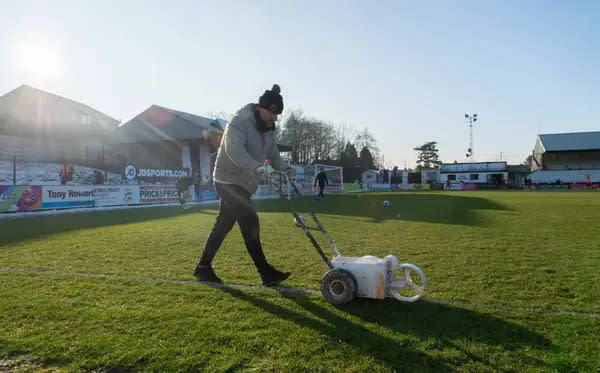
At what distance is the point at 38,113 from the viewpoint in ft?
105

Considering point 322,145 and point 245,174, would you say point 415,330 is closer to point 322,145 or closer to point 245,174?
point 245,174

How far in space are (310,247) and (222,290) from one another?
2.50 m

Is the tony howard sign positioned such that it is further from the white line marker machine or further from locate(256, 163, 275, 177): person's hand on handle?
the white line marker machine

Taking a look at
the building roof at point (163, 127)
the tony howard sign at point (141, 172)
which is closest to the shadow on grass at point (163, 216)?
the tony howard sign at point (141, 172)

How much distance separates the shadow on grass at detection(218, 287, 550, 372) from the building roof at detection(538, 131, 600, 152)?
6721 centimetres

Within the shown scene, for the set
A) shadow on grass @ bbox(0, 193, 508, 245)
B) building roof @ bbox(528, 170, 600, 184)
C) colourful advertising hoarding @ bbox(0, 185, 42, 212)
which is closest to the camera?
shadow on grass @ bbox(0, 193, 508, 245)

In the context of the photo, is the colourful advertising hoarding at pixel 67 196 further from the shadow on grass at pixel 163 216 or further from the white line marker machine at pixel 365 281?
the white line marker machine at pixel 365 281

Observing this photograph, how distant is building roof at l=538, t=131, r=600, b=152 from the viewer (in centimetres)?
5650

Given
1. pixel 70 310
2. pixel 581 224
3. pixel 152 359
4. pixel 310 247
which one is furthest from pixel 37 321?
pixel 581 224

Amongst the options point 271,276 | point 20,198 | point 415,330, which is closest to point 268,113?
point 271,276

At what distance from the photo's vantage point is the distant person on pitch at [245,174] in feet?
11.4

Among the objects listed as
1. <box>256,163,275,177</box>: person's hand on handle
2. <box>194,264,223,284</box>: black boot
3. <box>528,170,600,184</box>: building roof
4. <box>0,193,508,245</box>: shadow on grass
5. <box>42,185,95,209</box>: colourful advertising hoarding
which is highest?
<box>528,170,600,184</box>: building roof

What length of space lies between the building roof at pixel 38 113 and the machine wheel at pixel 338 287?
34563 millimetres

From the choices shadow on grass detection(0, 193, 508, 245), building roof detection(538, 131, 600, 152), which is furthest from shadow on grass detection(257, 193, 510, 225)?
building roof detection(538, 131, 600, 152)
